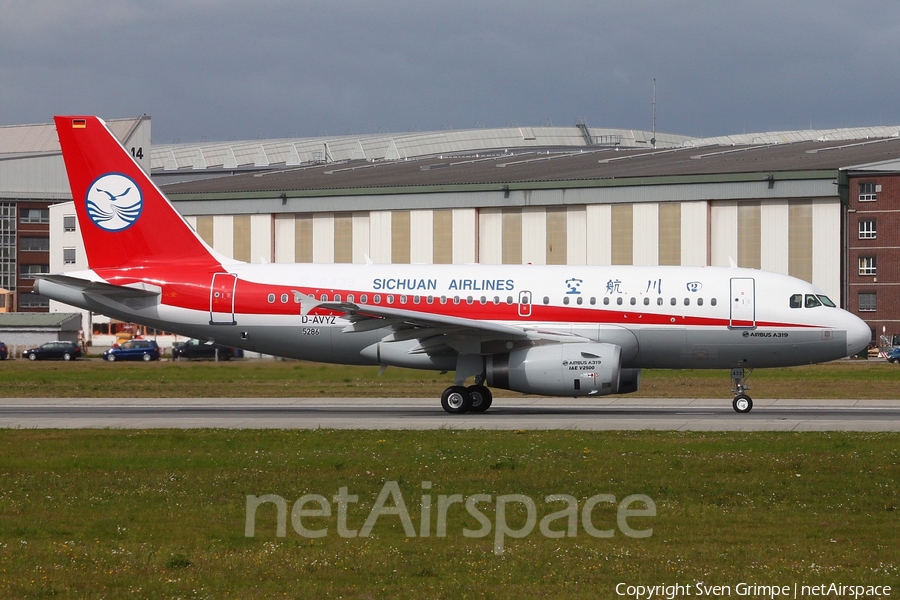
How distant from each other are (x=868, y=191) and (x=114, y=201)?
5612 centimetres

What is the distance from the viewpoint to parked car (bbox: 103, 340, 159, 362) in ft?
247

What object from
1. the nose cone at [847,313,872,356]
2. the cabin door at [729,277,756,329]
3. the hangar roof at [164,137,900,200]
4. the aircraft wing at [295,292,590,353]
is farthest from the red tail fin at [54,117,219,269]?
the hangar roof at [164,137,900,200]

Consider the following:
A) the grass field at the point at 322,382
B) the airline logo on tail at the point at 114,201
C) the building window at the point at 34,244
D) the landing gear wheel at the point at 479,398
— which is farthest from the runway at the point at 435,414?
the building window at the point at 34,244

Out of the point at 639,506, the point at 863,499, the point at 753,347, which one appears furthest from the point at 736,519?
the point at 753,347

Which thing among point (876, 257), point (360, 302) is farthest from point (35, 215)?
point (360, 302)

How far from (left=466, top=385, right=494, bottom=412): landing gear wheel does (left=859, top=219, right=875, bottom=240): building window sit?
5342 centimetres

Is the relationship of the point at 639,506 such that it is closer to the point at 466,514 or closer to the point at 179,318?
the point at 466,514

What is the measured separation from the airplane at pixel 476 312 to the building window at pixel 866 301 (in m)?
48.1

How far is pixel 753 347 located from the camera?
102 feet

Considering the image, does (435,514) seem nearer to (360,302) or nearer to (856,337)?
(360,302)

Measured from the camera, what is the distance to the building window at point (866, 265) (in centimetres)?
7719

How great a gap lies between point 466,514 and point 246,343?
18.6 metres

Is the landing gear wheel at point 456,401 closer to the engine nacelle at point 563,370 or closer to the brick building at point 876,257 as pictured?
the engine nacelle at point 563,370

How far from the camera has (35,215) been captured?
108875mm
